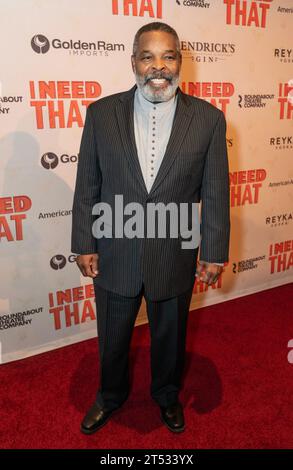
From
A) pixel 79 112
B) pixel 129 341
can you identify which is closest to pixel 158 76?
pixel 79 112

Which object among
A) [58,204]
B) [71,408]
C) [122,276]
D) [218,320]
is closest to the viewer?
[122,276]

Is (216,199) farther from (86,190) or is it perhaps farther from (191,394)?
(191,394)

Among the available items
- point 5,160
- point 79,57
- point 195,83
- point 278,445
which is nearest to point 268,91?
point 195,83

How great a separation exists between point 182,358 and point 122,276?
22.1 inches

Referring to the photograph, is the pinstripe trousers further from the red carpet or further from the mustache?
the mustache

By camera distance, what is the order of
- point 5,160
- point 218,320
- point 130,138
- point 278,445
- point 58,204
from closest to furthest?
1. point 130,138
2. point 278,445
3. point 5,160
4. point 58,204
5. point 218,320

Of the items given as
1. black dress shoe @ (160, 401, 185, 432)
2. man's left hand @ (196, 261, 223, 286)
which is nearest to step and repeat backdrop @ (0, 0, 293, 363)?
black dress shoe @ (160, 401, 185, 432)

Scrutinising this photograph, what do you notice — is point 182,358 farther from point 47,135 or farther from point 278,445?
point 47,135

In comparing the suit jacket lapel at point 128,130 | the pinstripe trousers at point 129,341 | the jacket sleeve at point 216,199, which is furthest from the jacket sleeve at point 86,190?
the jacket sleeve at point 216,199

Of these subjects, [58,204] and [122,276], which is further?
[58,204]

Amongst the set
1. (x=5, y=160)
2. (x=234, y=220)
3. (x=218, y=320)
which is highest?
(x=5, y=160)

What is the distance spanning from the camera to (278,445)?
189 cm

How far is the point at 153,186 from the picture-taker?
1601 millimetres

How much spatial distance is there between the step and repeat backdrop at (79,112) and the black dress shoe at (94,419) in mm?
785
